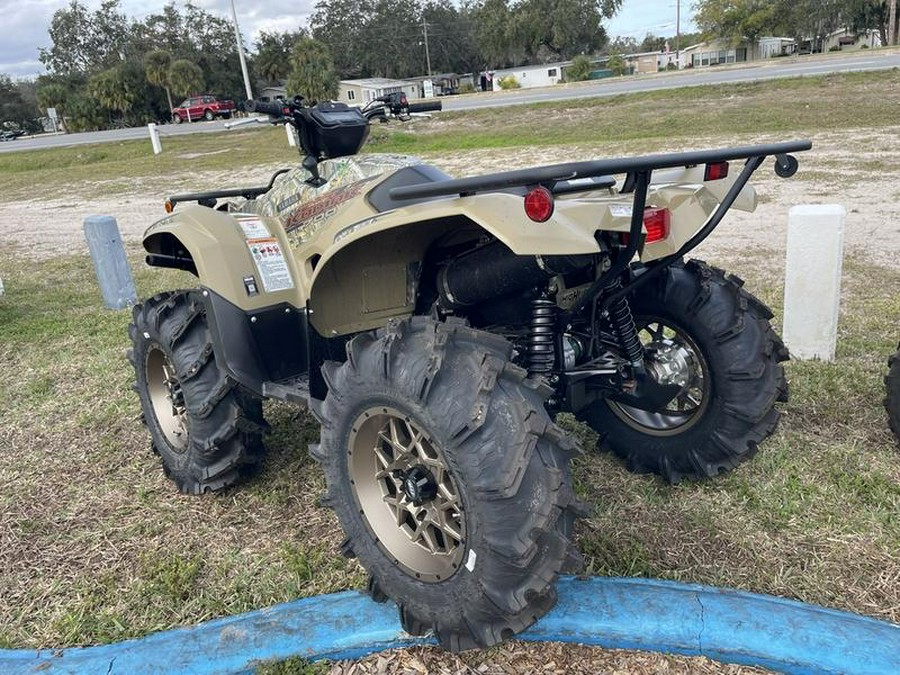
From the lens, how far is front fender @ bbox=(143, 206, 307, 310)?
3.09 meters

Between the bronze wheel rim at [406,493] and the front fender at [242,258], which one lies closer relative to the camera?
the bronze wheel rim at [406,493]

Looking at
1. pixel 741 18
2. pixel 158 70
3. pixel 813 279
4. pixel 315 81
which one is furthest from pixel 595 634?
pixel 741 18

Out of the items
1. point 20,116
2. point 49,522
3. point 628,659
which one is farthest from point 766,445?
point 20,116

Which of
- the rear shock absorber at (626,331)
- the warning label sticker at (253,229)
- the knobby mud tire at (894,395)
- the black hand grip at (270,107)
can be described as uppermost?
the black hand grip at (270,107)

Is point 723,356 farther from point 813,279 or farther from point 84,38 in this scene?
point 84,38

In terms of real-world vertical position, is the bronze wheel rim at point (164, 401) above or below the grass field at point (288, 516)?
above

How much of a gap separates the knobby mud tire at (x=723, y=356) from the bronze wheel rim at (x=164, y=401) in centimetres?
218

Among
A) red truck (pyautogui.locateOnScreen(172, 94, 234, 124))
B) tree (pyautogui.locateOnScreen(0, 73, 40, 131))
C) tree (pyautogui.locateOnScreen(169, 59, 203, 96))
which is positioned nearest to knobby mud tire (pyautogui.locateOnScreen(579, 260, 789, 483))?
red truck (pyautogui.locateOnScreen(172, 94, 234, 124))

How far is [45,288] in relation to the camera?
8.44 m

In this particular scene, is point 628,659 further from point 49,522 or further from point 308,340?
point 49,522

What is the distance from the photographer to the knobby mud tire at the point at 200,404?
3.30 metres

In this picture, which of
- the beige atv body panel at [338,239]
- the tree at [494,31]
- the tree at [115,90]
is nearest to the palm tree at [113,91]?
the tree at [115,90]

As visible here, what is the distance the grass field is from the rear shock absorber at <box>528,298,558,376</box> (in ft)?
2.44

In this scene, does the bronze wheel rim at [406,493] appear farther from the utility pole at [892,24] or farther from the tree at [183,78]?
the utility pole at [892,24]
